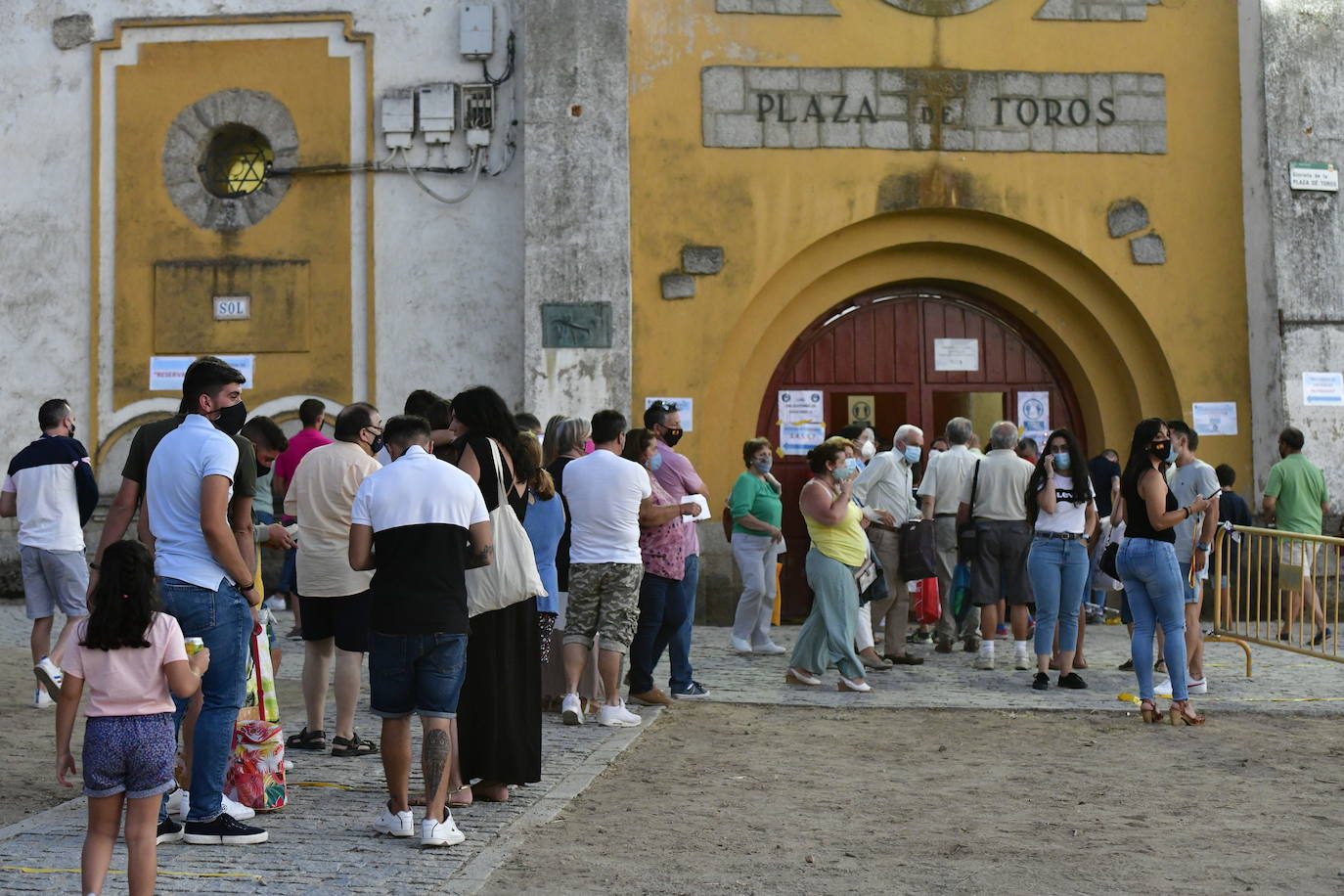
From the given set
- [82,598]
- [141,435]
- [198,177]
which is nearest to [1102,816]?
[141,435]

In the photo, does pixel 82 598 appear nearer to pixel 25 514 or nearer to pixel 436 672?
pixel 25 514

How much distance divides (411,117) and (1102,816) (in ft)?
31.8

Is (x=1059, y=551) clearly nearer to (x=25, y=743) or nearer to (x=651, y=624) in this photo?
(x=651, y=624)

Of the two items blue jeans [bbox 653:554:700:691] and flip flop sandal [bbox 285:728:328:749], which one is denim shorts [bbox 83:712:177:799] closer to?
flip flop sandal [bbox 285:728:328:749]

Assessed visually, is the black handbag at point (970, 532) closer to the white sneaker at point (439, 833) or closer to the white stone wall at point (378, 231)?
the white stone wall at point (378, 231)

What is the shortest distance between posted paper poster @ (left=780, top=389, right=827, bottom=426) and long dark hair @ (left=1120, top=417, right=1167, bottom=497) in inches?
228

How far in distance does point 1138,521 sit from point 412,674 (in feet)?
15.2

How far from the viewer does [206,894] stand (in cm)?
526

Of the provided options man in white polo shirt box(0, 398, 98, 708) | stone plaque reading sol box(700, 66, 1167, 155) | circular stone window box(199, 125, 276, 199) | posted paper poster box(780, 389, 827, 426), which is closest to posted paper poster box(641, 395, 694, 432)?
posted paper poster box(780, 389, 827, 426)

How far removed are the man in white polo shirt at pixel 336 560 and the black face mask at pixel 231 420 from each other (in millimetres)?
1107

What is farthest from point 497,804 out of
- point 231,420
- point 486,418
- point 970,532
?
point 970,532

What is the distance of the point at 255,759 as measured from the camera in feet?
21.3

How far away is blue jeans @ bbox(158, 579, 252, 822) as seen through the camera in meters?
5.88

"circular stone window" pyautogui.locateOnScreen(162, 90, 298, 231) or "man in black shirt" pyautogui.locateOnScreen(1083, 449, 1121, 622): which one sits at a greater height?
"circular stone window" pyautogui.locateOnScreen(162, 90, 298, 231)
